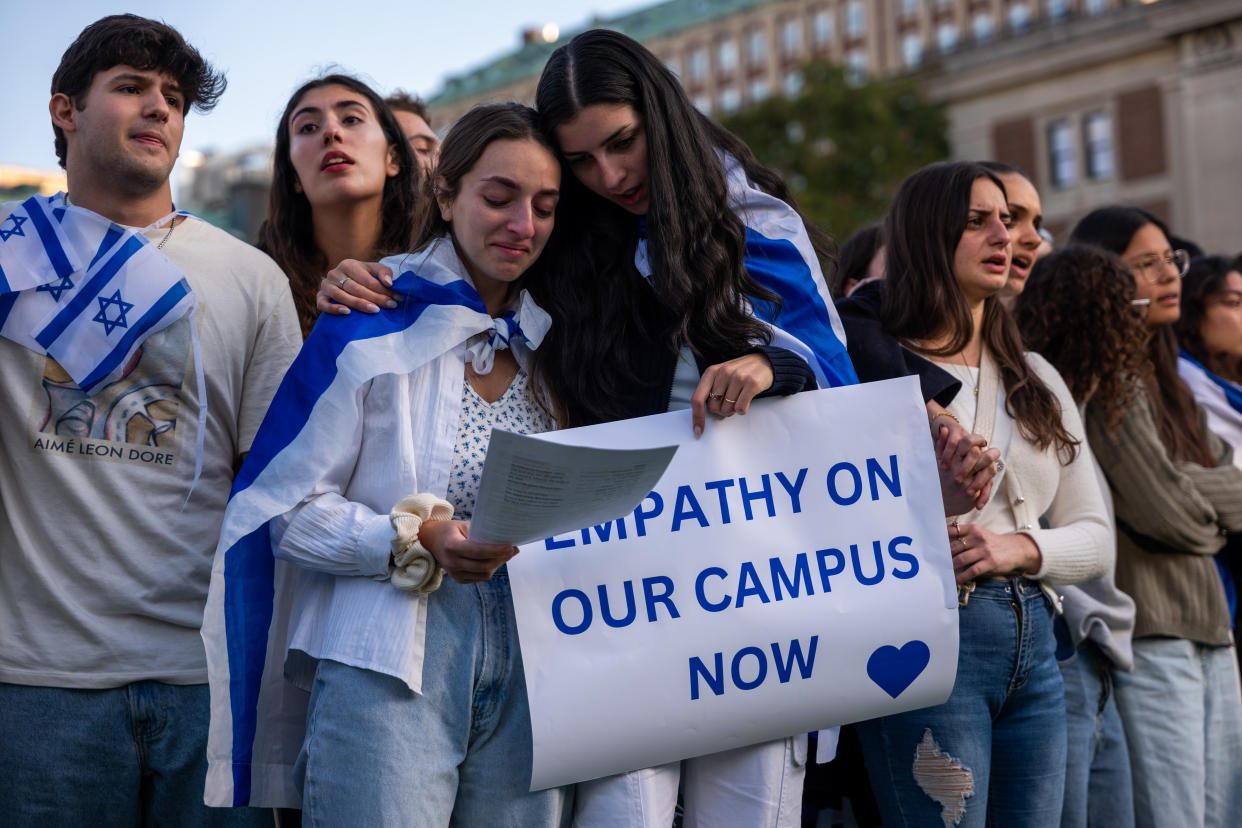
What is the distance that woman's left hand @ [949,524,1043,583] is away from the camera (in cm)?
313

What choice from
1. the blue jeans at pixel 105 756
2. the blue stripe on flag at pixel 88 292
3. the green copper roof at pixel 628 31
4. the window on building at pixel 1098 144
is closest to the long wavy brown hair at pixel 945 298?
the blue stripe on flag at pixel 88 292

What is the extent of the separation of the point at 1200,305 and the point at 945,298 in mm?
2603

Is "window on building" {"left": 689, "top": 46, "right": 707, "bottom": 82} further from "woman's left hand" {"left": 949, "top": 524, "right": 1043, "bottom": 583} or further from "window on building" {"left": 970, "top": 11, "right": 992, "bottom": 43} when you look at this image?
"woman's left hand" {"left": 949, "top": 524, "right": 1043, "bottom": 583}

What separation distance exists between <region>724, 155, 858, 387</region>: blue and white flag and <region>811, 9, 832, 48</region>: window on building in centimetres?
6331

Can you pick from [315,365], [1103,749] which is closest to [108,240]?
[315,365]

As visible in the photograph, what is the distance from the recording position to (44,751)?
2.78m

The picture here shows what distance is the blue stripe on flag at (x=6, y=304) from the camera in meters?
2.86

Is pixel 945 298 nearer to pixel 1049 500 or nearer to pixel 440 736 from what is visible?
pixel 1049 500

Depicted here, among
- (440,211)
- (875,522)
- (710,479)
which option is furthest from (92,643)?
(875,522)

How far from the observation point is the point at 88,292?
292 cm

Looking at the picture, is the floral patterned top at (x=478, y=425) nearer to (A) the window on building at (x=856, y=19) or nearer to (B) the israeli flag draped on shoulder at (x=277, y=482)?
(B) the israeli flag draped on shoulder at (x=277, y=482)

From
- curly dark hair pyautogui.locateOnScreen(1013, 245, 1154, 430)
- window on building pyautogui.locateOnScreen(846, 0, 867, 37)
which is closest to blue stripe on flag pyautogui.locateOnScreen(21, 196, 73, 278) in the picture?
curly dark hair pyautogui.locateOnScreen(1013, 245, 1154, 430)

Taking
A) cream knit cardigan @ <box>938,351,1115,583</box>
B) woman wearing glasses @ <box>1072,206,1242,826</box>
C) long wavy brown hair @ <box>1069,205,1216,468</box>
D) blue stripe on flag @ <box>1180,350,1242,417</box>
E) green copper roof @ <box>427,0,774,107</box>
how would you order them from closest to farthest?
cream knit cardigan @ <box>938,351,1115,583</box> < woman wearing glasses @ <box>1072,206,1242,826</box> < long wavy brown hair @ <box>1069,205,1216,468</box> < blue stripe on flag @ <box>1180,350,1242,417</box> < green copper roof @ <box>427,0,774,107</box>

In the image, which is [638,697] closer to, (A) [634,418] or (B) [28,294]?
(A) [634,418]
